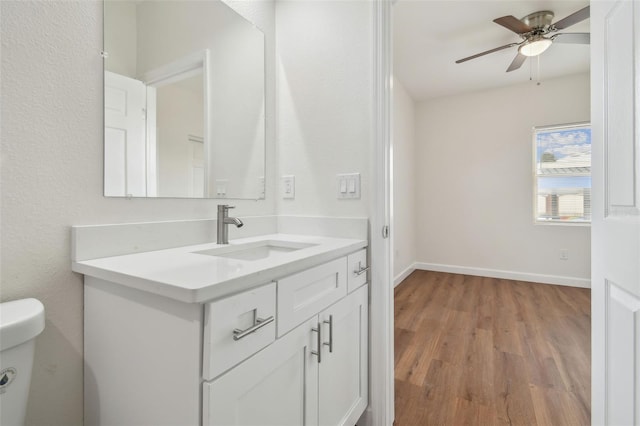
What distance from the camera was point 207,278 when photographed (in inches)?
27.3

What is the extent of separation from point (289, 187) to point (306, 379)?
→ 3.07 feet

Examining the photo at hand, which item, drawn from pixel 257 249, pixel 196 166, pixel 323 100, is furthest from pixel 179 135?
pixel 323 100

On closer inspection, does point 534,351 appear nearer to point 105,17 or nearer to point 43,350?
point 43,350

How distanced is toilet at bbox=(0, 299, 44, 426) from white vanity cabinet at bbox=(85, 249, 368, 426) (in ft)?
0.54

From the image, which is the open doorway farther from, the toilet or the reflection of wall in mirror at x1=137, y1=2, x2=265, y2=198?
the toilet

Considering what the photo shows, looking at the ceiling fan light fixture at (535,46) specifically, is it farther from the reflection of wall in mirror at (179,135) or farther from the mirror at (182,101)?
the reflection of wall in mirror at (179,135)

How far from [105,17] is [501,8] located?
2.74 meters

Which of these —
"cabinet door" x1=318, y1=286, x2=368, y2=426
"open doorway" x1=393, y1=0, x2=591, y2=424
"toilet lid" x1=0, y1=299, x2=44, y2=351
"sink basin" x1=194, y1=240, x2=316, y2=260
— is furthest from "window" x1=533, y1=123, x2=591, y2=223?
"toilet lid" x1=0, y1=299, x2=44, y2=351

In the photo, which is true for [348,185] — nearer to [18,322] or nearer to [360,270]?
[360,270]

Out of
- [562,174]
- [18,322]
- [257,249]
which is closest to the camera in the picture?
[18,322]

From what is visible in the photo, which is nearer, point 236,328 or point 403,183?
point 236,328

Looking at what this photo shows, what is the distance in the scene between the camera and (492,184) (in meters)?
4.09

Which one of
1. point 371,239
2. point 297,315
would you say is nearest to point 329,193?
point 371,239

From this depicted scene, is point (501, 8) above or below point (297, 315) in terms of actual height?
above
